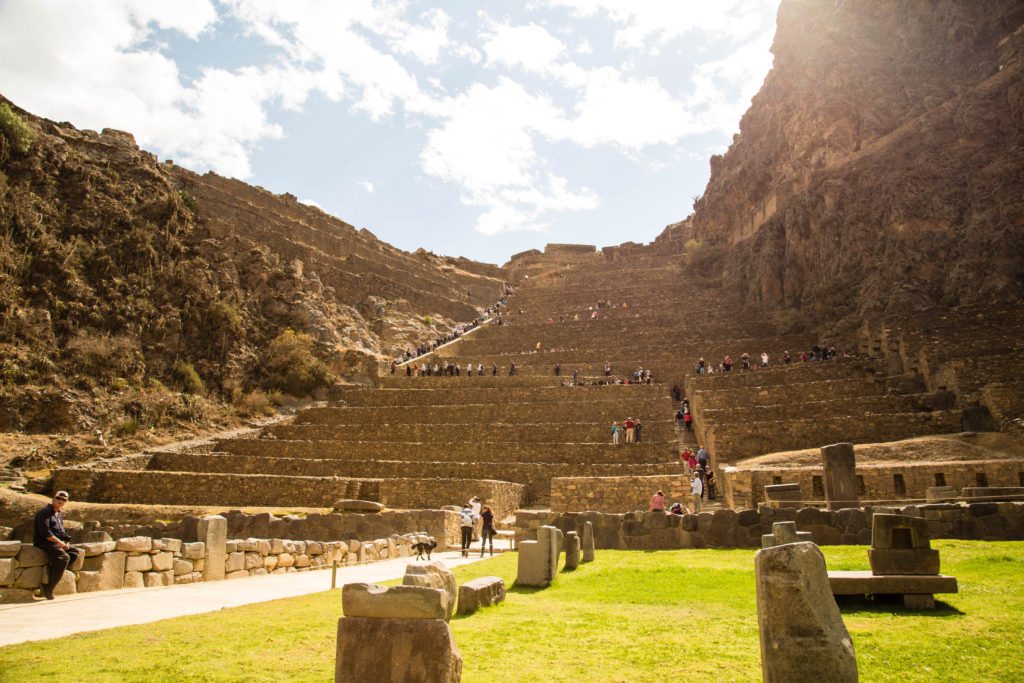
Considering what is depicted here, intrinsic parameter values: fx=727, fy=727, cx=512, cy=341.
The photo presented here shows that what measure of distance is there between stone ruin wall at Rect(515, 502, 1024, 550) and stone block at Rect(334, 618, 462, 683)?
33.3ft

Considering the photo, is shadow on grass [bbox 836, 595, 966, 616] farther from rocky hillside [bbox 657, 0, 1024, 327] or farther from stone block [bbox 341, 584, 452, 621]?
rocky hillside [bbox 657, 0, 1024, 327]

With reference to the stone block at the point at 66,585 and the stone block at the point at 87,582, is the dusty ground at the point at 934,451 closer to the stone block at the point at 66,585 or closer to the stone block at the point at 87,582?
the stone block at the point at 87,582

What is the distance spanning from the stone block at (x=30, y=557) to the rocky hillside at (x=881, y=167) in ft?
110

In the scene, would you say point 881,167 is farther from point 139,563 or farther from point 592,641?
point 139,563

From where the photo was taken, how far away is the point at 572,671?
5.66 metres

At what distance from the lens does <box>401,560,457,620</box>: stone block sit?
19.9 ft

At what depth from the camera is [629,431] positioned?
27.6m

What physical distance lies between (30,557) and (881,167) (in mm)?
41339

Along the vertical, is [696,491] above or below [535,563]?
above

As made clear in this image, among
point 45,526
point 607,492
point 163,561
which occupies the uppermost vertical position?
point 607,492

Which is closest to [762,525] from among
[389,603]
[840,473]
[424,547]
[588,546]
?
[840,473]

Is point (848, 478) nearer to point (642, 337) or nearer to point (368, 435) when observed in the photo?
point (368, 435)

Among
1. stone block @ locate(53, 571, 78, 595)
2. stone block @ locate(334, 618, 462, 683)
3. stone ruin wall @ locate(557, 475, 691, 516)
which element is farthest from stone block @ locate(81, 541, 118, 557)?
stone ruin wall @ locate(557, 475, 691, 516)

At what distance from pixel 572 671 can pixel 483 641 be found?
1.24 m
